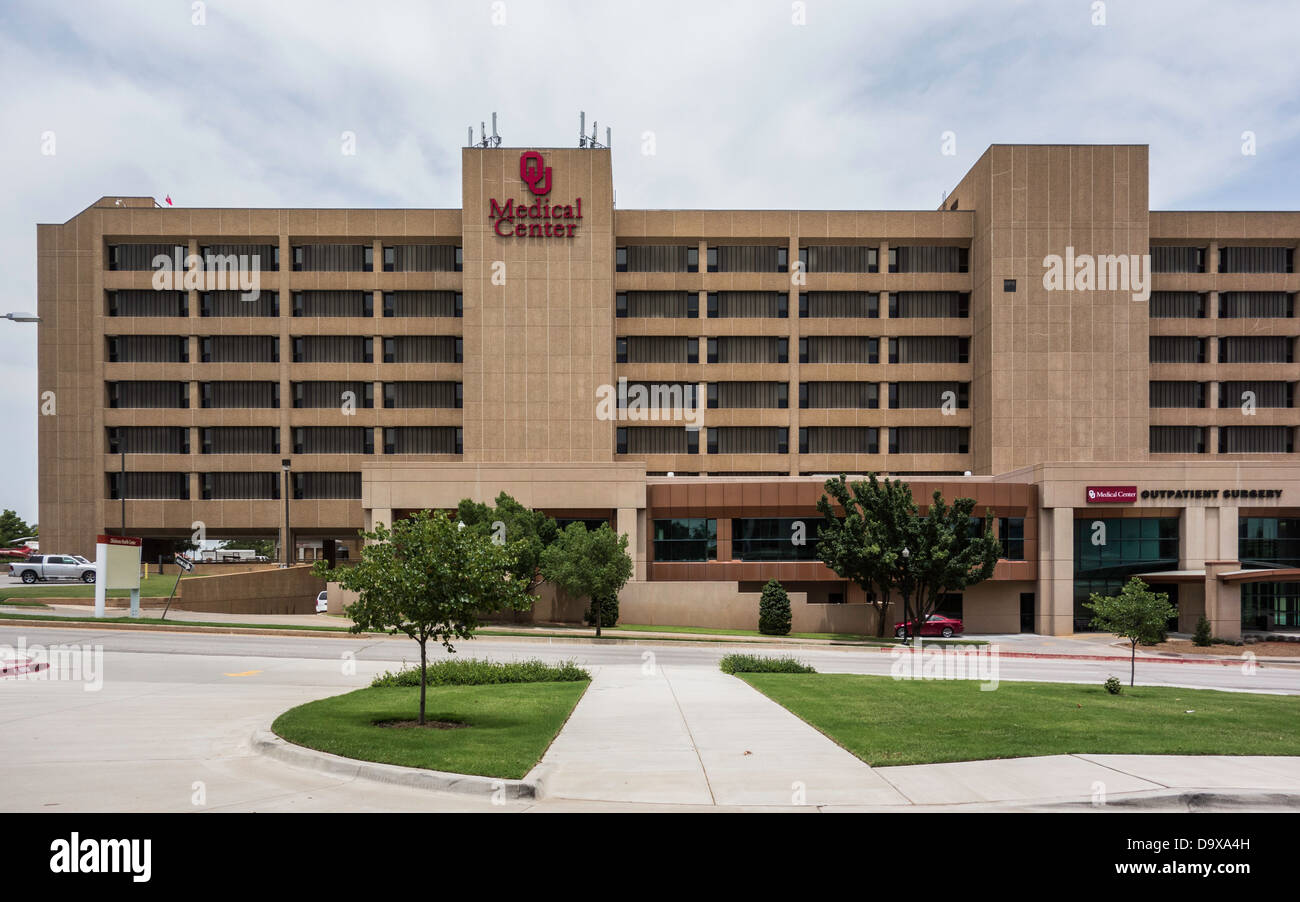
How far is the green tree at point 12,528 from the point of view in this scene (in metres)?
92.3

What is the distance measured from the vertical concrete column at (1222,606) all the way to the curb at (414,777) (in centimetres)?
4557

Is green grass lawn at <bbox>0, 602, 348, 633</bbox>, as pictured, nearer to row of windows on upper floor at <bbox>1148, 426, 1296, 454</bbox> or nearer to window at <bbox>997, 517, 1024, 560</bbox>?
window at <bbox>997, 517, 1024, 560</bbox>

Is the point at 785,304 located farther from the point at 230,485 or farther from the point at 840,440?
the point at 230,485

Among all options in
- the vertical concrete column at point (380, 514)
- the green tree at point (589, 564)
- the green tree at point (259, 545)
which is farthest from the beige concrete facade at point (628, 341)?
the green tree at point (259, 545)

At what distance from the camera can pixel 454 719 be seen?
15.5 metres

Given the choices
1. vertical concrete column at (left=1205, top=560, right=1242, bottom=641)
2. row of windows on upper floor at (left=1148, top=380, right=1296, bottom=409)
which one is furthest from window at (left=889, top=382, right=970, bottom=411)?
vertical concrete column at (left=1205, top=560, right=1242, bottom=641)

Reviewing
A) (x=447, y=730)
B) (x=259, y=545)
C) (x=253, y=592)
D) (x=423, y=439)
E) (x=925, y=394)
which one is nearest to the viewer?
(x=447, y=730)

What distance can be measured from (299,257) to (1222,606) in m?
59.5

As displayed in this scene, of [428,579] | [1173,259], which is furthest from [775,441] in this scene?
[428,579]

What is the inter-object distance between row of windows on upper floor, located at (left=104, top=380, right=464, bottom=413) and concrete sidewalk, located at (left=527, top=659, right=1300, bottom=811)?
5114 cm

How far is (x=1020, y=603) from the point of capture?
5200 cm

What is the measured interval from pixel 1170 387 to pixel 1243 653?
88.0ft
